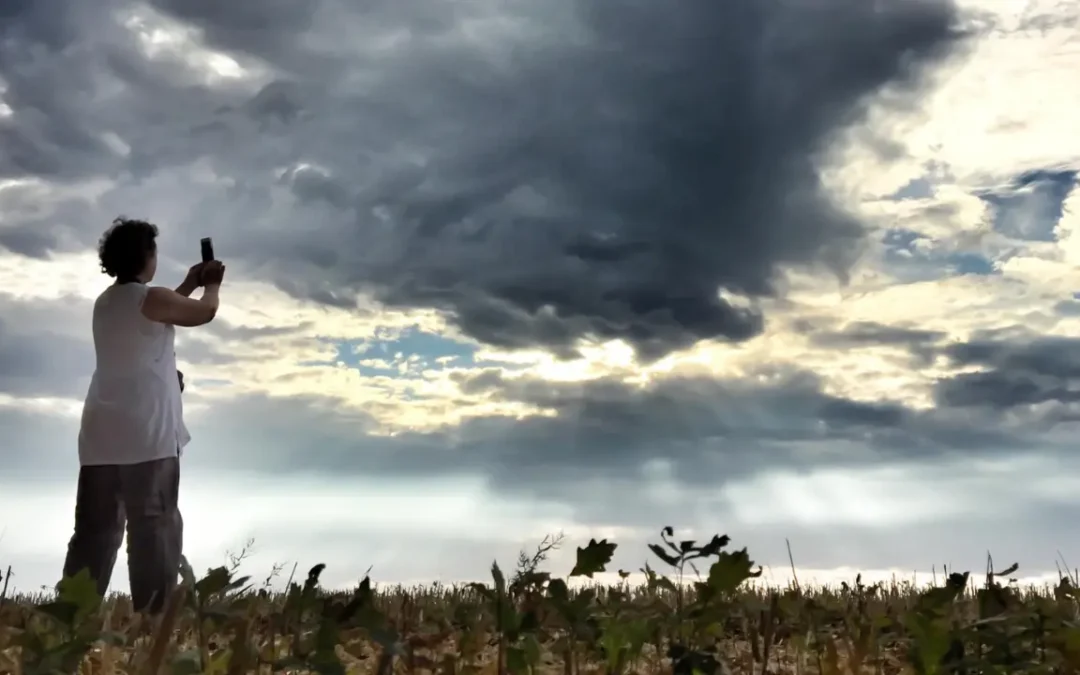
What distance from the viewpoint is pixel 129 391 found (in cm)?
762

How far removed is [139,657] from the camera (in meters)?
3.59

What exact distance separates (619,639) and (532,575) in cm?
45

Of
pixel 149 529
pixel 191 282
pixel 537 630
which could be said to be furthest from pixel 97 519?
pixel 537 630

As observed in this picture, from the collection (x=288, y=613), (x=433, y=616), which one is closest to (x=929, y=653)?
(x=288, y=613)

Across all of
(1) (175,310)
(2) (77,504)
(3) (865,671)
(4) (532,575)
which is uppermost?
(1) (175,310)

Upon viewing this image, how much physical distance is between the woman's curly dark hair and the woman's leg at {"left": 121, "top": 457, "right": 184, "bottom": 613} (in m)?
1.47

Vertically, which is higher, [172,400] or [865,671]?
[172,400]

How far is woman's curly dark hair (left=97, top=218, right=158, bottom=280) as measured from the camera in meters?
7.92

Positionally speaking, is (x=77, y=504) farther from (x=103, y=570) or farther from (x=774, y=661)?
(x=774, y=661)

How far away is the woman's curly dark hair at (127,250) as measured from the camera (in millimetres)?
7922

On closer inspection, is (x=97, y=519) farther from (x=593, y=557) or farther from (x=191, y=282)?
(x=593, y=557)

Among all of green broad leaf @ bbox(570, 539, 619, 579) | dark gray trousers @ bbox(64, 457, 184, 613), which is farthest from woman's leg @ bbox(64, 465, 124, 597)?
green broad leaf @ bbox(570, 539, 619, 579)

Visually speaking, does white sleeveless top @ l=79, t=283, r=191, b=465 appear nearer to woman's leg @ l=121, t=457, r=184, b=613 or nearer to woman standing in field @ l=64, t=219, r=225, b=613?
woman standing in field @ l=64, t=219, r=225, b=613

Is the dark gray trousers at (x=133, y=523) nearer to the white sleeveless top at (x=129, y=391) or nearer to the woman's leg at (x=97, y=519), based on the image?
the woman's leg at (x=97, y=519)
